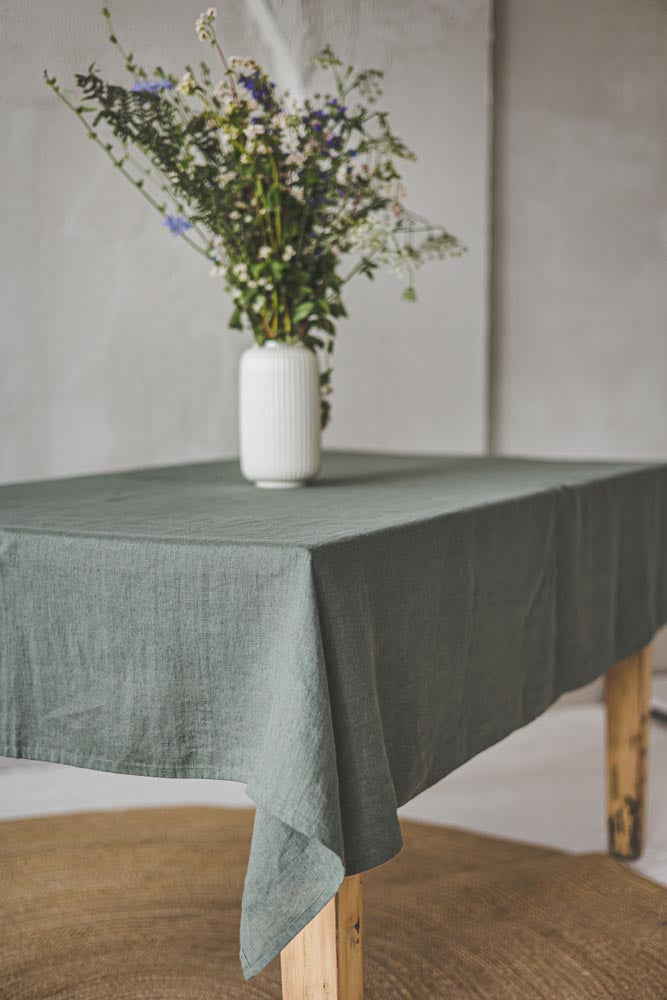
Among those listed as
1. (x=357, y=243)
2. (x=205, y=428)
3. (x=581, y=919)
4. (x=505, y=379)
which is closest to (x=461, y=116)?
(x=505, y=379)

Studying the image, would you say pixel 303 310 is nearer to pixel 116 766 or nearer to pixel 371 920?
pixel 116 766

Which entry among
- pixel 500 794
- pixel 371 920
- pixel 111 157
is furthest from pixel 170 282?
pixel 371 920

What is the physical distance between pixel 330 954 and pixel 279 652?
0.36 metres

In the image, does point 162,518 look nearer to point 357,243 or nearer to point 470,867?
point 357,243

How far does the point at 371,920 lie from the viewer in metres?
1.79

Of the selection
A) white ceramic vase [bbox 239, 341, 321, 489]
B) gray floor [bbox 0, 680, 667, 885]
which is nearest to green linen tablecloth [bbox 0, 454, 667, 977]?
white ceramic vase [bbox 239, 341, 321, 489]

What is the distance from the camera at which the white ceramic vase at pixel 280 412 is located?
172 cm

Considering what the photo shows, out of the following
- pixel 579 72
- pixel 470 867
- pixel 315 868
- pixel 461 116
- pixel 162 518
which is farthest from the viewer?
pixel 579 72

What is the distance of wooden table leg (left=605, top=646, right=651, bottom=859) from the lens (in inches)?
86.0

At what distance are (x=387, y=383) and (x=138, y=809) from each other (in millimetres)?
1545

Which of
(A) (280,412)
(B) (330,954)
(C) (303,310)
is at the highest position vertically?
(C) (303,310)

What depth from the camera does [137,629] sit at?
114 cm

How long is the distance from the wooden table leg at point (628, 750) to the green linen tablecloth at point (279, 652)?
0.71m

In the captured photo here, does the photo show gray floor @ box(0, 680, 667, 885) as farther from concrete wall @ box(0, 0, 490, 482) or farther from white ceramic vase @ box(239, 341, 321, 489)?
white ceramic vase @ box(239, 341, 321, 489)
